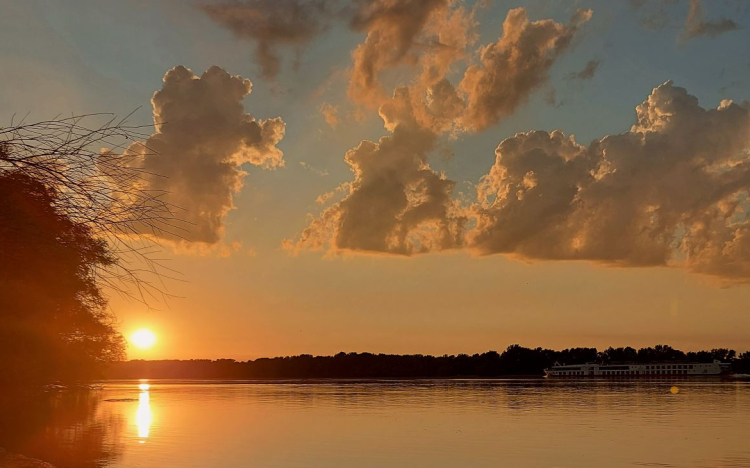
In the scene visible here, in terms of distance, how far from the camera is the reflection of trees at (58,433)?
5491 cm

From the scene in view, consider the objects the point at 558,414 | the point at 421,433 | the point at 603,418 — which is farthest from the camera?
the point at 558,414

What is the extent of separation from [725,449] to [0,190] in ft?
226

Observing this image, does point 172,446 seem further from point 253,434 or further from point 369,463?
point 369,463

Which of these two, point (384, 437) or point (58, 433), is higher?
point (58, 433)

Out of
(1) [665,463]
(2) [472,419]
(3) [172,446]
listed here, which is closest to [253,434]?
(3) [172,446]

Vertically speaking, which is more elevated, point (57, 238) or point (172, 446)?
point (57, 238)

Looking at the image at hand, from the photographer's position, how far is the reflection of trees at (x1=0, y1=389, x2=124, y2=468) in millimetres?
54906

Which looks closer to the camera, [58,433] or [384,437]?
[58,433]

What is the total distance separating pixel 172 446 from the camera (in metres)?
68.8

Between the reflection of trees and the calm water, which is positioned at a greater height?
the reflection of trees

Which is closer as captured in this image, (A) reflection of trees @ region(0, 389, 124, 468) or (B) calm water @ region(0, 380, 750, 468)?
(A) reflection of trees @ region(0, 389, 124, 468)

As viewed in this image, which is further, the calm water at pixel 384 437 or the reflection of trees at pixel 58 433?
the calm water at pixel 384 437

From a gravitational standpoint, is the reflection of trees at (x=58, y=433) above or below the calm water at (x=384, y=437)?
above

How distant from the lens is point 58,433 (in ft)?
234
